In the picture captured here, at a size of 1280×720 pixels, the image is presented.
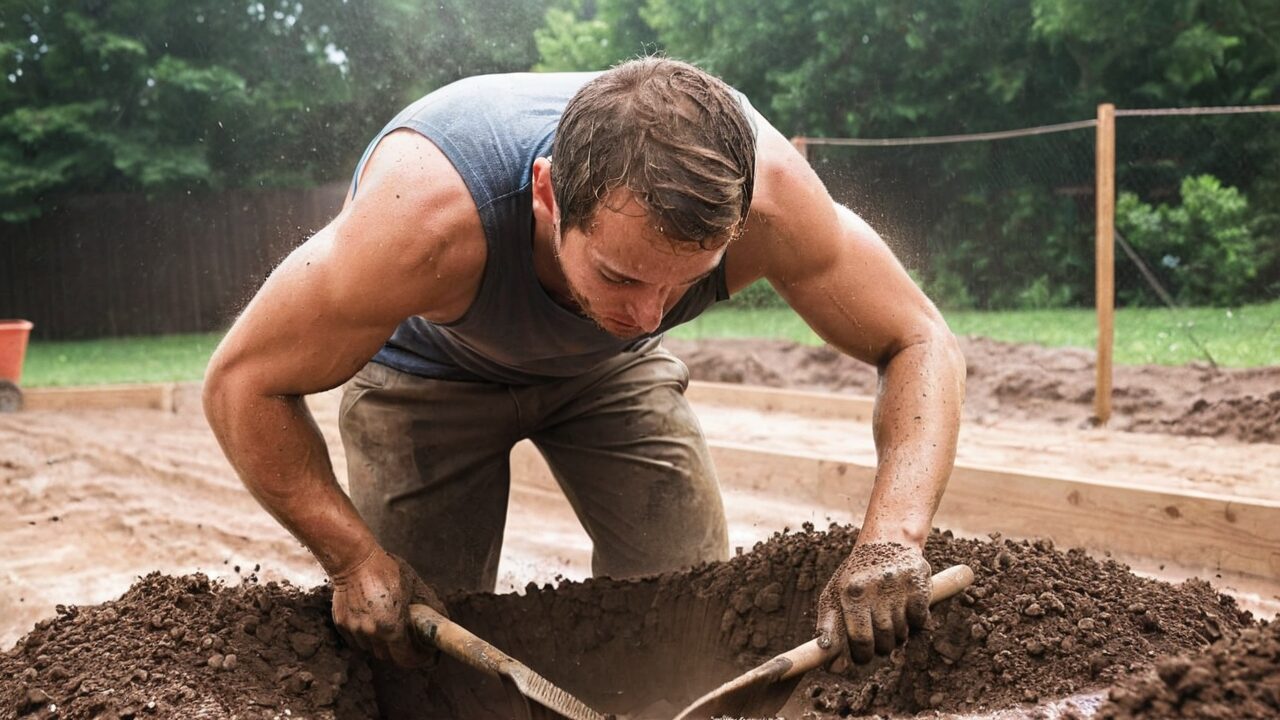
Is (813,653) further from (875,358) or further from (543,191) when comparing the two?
(543,191)

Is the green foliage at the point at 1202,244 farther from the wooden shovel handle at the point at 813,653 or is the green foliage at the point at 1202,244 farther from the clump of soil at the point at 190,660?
the clump of soil at the point at 190,660

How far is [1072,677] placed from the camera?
2088 millimetres

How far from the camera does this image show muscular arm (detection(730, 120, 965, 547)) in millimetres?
2270

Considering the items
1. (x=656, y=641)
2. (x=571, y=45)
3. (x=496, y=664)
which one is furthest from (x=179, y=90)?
(x=496, y=664)

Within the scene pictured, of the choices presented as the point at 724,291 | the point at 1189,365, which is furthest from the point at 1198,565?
the point at 1189,365

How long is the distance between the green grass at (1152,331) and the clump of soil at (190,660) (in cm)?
624

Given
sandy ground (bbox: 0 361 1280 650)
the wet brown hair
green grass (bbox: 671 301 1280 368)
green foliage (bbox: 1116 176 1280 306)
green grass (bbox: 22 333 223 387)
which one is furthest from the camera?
green grass (bbox: 22 333 223 387)

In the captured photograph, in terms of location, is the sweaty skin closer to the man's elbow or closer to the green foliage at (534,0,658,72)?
the man's elbow

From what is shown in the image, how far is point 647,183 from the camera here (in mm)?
1901

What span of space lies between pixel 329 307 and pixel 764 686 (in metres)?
1.09

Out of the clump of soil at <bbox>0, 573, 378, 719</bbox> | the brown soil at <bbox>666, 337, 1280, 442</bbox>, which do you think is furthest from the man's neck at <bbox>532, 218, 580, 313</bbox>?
the brown soil at <bbox>666, 337, 1280, 442</bbox>

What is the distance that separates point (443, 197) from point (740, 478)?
3.24 m

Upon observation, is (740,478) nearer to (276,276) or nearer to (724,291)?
(724,291)

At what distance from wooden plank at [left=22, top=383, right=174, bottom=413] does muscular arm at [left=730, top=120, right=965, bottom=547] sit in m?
6.59
